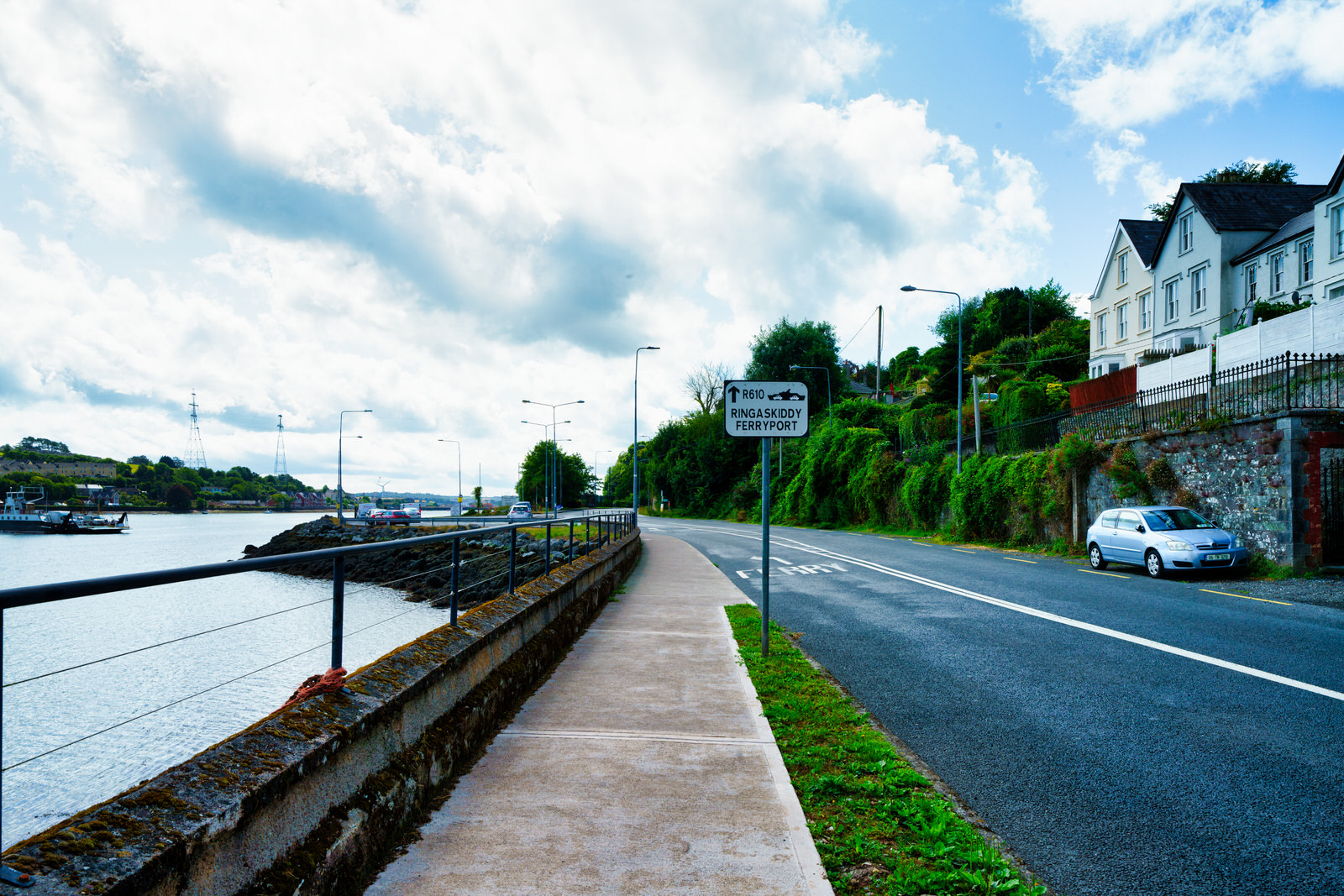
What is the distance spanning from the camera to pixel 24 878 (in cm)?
Result: 198

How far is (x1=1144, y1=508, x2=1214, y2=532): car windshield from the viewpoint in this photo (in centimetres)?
1584

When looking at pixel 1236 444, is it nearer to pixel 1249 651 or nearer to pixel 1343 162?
pixel 1249 651

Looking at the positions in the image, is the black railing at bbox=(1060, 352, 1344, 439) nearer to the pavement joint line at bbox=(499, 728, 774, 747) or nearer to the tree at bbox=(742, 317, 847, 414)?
the pavement joint line at bbox=(499, 728, 774, 747)

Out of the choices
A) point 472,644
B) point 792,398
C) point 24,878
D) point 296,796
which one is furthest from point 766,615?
point 24,878

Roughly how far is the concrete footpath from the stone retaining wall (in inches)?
9.2

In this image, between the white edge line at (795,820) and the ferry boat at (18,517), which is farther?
the ferry boat at (18,517)

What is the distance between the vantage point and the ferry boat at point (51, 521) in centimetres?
9550

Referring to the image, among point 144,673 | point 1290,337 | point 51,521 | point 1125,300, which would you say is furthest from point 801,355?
point 51,521

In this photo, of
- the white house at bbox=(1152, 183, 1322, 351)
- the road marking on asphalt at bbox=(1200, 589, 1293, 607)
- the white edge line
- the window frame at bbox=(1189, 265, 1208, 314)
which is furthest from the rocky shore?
the window frame at bbox=(1189, 265, 1208, 314)

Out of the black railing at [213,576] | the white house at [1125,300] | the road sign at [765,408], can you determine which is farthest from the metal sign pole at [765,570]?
the white house at [1125,300]

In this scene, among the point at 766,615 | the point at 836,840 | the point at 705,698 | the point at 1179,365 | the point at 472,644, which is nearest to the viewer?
the point at 836,840

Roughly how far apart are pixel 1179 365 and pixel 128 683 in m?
32.4

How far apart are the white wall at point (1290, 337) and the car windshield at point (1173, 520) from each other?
7.27 meters

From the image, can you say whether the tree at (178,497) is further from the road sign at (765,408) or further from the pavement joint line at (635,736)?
the pavement joint line at (635,736)
